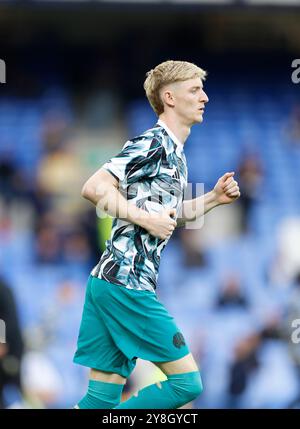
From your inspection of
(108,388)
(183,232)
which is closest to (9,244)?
(183,232)

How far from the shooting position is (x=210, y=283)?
14898 millimetres

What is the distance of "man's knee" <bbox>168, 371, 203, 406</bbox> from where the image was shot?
5730 millimetres

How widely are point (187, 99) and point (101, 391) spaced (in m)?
1.56

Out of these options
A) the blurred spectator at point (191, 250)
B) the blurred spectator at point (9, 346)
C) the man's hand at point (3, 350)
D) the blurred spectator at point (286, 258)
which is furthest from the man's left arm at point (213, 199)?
the blurred spectator at point (191, 250)

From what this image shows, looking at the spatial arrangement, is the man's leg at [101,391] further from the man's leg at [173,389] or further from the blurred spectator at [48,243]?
the blurred spectator at [48,243]

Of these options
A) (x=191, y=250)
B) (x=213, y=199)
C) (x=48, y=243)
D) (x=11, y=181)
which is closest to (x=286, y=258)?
(x=191, y=250)

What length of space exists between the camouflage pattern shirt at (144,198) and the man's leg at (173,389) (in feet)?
1.36

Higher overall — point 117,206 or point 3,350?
point 117,206

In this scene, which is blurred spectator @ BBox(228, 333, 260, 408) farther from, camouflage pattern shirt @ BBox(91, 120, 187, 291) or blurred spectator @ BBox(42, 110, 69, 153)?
camouflage pattern shirt @ BBox(91, 120, 187, 291)

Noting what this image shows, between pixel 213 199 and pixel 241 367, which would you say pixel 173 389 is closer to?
pixel 213 199

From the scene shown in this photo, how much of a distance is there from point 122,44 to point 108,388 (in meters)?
12.9

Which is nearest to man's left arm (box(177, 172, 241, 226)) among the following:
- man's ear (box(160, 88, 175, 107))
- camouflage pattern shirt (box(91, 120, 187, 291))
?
camouflage pattern shirt (box(91, 120, 187, 291))

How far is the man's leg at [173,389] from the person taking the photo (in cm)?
573

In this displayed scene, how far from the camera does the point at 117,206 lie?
5.57m
